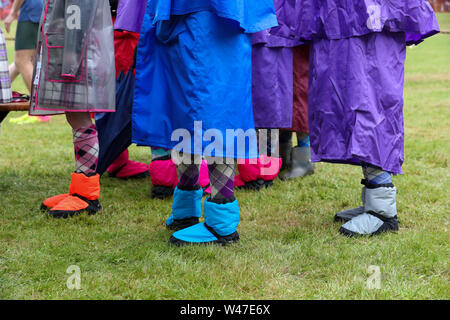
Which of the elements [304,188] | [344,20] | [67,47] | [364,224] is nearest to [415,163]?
[304,188]

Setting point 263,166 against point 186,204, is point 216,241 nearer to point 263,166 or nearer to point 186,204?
point 186,204

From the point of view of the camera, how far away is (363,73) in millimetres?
2412


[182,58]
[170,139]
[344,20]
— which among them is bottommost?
[170,139]

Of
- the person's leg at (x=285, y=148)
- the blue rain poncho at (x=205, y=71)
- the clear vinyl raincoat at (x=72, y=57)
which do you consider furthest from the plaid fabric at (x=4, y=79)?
the person's leg at (x=285, y=148)

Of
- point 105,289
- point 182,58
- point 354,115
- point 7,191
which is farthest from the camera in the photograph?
point 7,191

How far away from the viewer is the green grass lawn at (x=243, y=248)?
1993 millimetres

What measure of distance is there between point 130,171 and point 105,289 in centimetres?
195

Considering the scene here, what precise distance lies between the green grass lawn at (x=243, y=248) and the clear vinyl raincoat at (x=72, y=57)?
63cm

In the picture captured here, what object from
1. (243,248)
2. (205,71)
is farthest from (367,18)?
(243,248)

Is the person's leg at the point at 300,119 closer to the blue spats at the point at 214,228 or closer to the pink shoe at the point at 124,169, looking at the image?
the pink shoe at the point at 124,169

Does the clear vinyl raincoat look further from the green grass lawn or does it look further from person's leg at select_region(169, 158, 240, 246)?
person's leg at select_region(169, 158, 240, 246)
